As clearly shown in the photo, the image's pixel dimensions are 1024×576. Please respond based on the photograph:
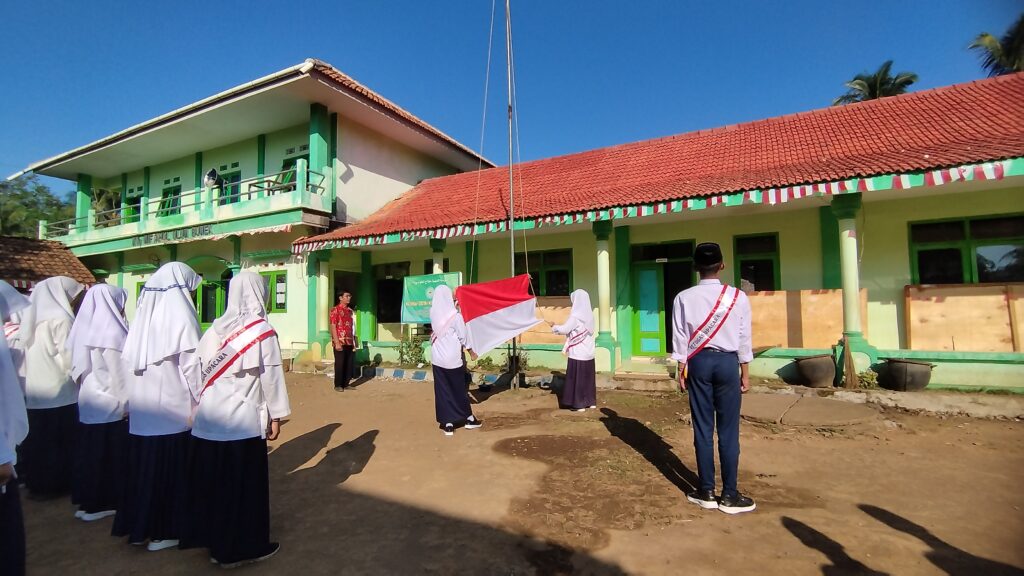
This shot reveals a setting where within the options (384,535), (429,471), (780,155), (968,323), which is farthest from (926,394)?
(384,535)

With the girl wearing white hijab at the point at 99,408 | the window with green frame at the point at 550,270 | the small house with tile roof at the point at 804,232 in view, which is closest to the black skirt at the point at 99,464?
the girl wearing white hijab at the point at 99,408

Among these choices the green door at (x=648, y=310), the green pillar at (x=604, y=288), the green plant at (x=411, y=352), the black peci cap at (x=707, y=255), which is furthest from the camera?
the green plant at (x=411, y=352)

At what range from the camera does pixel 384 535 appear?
323 centimetres

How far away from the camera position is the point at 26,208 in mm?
31141

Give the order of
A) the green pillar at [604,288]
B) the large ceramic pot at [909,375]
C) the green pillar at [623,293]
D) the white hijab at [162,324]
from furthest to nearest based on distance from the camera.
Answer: the green pillar at [623,293], the green pillar at [604,288], the large ceramic pot at [909,375], the white hijab at [162,324]

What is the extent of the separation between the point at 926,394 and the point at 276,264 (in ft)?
43.3

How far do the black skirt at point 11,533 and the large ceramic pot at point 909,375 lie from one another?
27.4 ft

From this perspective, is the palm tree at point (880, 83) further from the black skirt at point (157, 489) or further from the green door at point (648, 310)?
the black skirt at point (157, 489)

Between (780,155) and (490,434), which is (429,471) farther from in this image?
(780,155)

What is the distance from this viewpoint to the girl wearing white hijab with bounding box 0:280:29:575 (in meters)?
1.92

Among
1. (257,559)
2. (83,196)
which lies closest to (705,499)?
(257,559)

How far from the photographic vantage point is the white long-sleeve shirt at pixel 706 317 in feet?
11.2

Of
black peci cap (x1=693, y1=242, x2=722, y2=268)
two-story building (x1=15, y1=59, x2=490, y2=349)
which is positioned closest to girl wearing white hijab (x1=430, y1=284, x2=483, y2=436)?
black peci cap (x1=693, y1=242, x2=722, y2=268)

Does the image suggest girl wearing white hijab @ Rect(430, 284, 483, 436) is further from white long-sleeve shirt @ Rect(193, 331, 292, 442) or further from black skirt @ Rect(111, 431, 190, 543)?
black skirt @ Rect(111, 431, 190, 543)
